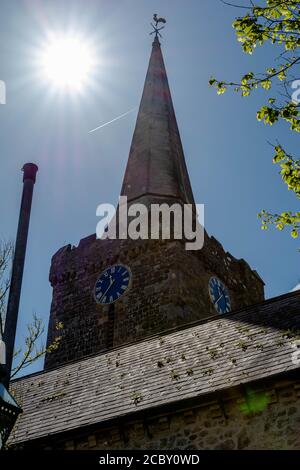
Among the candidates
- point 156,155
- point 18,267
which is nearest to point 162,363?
point 18,267

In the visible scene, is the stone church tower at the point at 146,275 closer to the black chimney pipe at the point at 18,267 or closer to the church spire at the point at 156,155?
the church spire at the point at 156,155

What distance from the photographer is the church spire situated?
25.1 metres

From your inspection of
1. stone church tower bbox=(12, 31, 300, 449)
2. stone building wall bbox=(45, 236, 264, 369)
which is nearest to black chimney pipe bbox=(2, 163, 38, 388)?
stone church tower bbox=(12, 31, 300, 449)

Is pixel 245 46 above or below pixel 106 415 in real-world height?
above

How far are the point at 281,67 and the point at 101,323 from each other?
1395 cm

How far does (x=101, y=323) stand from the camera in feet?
70.5

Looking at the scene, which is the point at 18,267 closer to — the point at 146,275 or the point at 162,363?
the point at 162,363

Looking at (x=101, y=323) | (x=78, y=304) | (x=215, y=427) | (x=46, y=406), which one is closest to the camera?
(x=215, y=427)

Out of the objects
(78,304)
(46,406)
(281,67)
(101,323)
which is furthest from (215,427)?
(78,304)

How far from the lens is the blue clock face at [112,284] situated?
22.0 meters

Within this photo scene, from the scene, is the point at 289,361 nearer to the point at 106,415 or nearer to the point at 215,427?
the point at 215,427

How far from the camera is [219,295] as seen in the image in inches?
896

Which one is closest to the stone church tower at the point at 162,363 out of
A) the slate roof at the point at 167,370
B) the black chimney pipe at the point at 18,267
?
the slate roof at the point at 167,370
